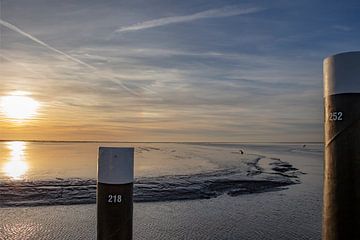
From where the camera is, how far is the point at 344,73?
2242 millimetres

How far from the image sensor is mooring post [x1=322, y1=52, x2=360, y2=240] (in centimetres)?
221

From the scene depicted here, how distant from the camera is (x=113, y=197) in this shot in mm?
3145

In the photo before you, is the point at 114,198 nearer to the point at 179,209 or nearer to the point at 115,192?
the point at 115,192

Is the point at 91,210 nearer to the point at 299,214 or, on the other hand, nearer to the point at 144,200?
the point at 144,200

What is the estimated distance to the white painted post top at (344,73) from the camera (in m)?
2.21

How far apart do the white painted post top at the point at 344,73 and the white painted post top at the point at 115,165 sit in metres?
1.64

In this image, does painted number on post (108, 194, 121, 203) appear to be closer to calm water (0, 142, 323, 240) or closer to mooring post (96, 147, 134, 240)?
mooring post (96, 147, 134, 240)

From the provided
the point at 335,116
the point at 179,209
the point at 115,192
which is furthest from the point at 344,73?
the point at 179,209

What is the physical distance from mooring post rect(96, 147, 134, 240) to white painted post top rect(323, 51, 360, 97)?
1.66 meters

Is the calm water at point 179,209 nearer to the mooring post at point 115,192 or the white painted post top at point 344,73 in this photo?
the mooring post at point 115,192

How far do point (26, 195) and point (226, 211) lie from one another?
7.13 metres

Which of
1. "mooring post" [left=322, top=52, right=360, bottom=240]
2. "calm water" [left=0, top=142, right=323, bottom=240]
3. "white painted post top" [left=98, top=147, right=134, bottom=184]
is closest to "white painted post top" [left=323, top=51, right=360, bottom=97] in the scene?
"mooring post" [left=322, top=52, right=360, bottom=240]

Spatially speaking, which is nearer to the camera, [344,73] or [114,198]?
[344,73]

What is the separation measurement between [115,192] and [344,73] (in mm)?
1962
